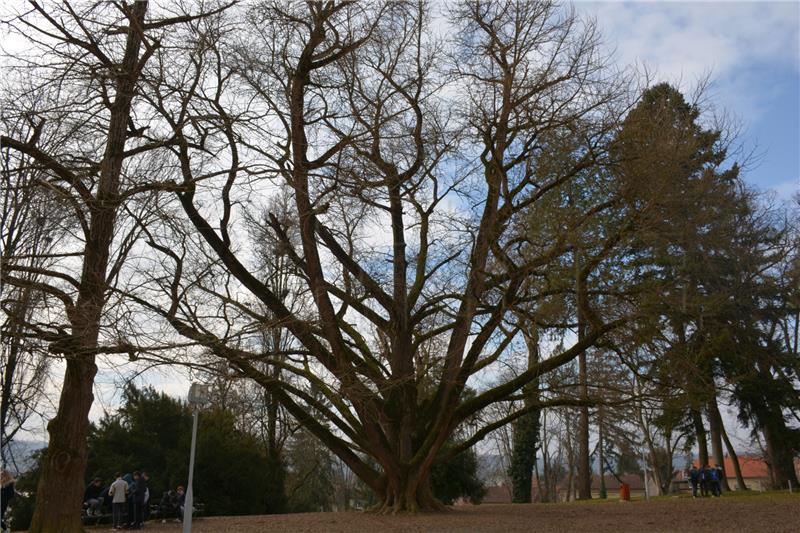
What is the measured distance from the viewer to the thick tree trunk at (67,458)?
1252cm

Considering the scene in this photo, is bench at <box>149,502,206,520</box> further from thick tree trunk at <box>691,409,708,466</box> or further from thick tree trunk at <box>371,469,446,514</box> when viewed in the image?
thick tree trunk at <box>691,409,708,466</box>

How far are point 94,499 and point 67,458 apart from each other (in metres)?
7.81

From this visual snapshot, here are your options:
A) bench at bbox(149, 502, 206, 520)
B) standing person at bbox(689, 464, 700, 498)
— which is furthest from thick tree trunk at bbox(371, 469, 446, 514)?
standing person at bbox(689, 464, 700, 498)

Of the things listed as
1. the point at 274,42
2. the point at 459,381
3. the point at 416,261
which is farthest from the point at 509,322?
the point at 274,42

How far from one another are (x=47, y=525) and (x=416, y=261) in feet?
39.2

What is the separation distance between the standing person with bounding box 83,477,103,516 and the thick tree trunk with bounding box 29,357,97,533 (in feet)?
21.7

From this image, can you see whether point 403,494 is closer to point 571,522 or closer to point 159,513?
point 571,522

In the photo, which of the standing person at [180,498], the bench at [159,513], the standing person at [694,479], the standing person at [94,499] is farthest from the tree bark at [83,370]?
the standing person at [694,479]

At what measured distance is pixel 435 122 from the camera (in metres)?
17.9

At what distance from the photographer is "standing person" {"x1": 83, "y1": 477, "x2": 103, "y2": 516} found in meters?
19.4

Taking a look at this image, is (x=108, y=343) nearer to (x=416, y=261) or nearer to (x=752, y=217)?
(x=416, y=261)

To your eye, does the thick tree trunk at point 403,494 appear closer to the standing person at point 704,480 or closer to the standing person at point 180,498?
the standing person at point 180,498

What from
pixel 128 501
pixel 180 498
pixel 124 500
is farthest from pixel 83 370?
pixel 180 498

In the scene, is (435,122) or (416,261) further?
(416,261)
